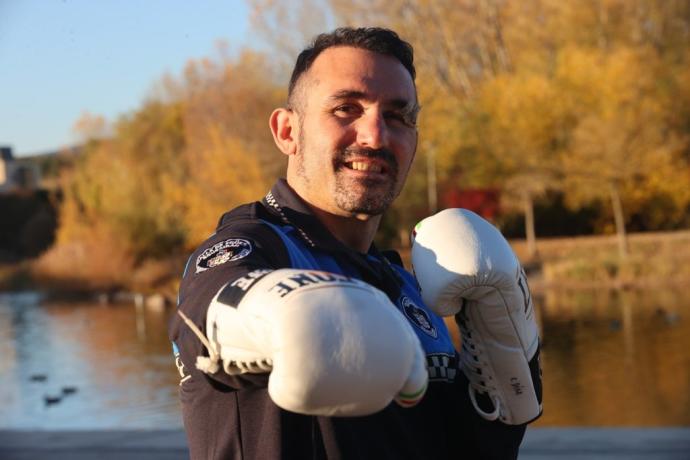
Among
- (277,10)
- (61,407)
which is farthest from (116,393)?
(277,10)

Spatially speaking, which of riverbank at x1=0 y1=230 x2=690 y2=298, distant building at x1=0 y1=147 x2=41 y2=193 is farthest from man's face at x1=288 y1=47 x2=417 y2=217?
distant building at x1=0 y1=147 x2=41 y2=193

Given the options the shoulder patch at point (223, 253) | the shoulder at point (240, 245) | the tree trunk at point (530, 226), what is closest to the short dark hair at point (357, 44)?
the shoulder at point (240, 245)

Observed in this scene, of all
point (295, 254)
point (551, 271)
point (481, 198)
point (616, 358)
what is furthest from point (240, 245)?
point (481, 198)

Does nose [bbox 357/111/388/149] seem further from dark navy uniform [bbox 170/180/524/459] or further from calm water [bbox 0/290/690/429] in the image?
calm water [bbox 0/290/690/429]

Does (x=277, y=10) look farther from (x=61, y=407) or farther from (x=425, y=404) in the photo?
(x=425, y=404)

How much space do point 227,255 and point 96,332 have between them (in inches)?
679

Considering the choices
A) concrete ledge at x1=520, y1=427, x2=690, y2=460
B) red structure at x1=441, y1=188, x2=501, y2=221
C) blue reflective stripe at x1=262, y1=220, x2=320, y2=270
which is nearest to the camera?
blue reflective stripe at x1=262, y1=220, x2=320, y2=270

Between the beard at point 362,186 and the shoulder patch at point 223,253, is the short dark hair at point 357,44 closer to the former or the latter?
the beard at point 362,186

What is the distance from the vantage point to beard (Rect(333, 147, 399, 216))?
1.50m

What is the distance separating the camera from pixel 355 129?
149 cm

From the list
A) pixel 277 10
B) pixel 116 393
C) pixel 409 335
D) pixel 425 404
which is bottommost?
pixel 116 393

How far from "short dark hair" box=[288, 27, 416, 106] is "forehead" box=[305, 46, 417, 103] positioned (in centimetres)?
1

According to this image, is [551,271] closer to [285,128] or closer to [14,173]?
[285,128]

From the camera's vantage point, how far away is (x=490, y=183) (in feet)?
83.8
